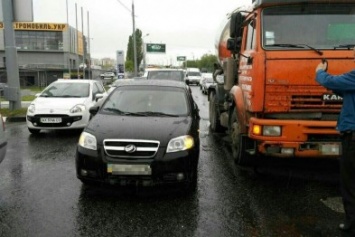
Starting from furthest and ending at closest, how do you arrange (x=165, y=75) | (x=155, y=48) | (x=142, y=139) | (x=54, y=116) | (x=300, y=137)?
(x=155, y=48) → (x=165, y=75) → (x=54, y=116) → (x=300, y=137) → (x=142, y=139)

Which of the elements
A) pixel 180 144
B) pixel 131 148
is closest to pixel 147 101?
pixel 180 144

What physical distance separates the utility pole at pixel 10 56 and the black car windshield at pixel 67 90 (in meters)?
3.57

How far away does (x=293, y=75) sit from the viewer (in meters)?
5.28

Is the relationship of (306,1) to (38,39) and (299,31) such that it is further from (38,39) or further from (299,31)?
(38,39)

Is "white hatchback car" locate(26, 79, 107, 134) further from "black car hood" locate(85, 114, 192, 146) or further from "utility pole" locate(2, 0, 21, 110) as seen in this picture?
"utility pole" locate(2, 0, 21, 110)

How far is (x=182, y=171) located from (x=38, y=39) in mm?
68491

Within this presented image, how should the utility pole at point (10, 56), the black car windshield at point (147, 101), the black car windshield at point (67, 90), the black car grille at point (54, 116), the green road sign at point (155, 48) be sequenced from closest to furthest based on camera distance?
the black car windshield at point (147, 101), the black car grille at point (54, 116), the black car windshield at point (67, 90), the utility pole at point (10, 56), the green road sign at point (155, 48)

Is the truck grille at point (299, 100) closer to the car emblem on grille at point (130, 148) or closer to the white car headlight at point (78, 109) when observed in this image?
the car emblem on grille at point (130, 148)

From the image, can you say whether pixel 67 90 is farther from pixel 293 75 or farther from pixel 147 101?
pixel 293 75

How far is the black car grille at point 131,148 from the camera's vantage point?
5031 millimetres

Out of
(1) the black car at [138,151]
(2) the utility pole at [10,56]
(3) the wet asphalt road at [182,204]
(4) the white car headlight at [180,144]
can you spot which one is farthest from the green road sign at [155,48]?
(4) the white car headlight at [180,144]

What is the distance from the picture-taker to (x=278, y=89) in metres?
5.29

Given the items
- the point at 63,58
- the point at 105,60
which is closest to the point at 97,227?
the point at 63,58

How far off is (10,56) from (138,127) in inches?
397
